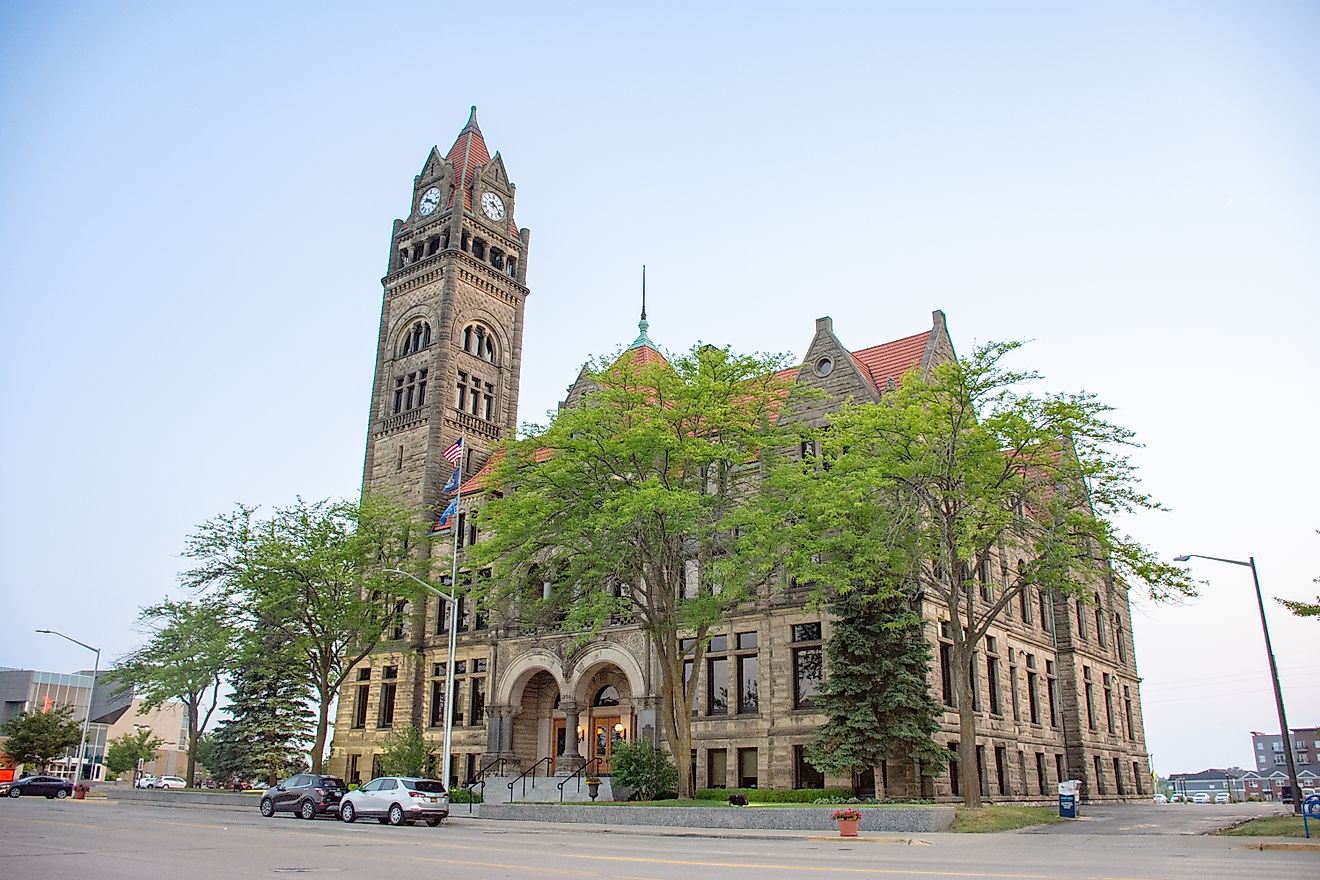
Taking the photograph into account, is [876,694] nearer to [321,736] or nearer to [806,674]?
[806,674]

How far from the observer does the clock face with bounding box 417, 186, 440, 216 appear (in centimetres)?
6038

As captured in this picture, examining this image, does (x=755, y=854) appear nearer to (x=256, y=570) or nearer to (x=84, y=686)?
(x=256, y=570)

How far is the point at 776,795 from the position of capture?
32875mm

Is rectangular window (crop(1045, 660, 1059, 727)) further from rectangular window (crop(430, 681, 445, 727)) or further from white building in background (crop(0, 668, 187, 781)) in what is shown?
white building in background (crop(0, 668, 187, 781))

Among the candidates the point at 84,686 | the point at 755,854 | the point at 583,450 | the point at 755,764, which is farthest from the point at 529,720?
the point at 84,686

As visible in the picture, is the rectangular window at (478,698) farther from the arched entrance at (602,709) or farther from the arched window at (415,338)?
the arched window at (415,338)

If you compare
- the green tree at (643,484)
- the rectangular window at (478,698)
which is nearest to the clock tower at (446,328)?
the rectangular window at (478,698)

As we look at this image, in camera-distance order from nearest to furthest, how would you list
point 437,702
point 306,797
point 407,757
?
point 306,797
point 407,757
point 437,702

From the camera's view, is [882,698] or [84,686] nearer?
[882,698]

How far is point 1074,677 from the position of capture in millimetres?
47156

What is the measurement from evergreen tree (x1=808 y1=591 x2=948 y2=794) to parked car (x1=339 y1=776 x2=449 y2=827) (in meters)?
11.8

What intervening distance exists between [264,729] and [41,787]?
35.9 feet

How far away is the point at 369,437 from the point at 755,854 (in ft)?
147

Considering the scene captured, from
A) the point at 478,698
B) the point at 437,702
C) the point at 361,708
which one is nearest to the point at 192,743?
the point at 361,708
